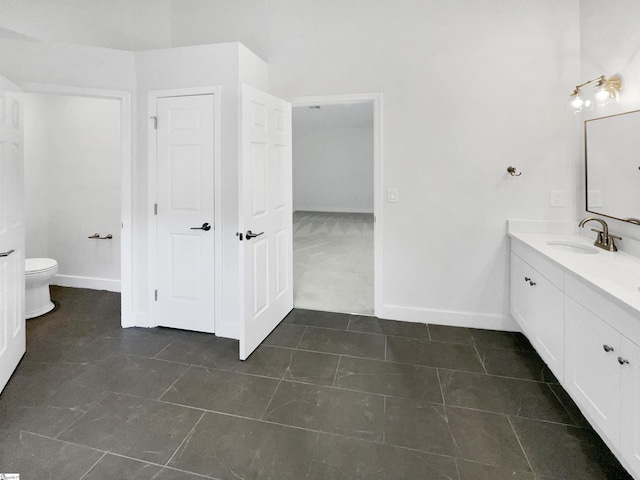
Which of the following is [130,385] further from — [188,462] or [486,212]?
[486,212]

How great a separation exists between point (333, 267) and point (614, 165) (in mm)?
3411

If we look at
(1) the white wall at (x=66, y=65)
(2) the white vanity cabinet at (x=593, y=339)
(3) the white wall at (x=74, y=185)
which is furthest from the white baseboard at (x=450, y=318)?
(3) the white wall at (x=74, y=185)

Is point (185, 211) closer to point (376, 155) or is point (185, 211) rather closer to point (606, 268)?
point (376, 155)

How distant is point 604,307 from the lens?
1541 millimetres

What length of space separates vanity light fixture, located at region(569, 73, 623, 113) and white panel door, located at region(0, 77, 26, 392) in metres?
3.83

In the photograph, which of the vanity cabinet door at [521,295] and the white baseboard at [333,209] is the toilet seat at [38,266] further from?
the white baseboard at [333,209]

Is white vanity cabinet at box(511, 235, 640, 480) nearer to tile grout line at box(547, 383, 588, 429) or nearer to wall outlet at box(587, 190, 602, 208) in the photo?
tile grout line at box(547, 383, 588, 429)

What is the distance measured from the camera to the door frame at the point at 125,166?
2876 mm

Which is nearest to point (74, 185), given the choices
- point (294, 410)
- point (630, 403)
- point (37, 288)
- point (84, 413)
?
point (37, 288)

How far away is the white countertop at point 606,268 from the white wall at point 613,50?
0.74ft

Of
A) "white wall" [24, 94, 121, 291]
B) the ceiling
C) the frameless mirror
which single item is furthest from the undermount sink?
the ceiling

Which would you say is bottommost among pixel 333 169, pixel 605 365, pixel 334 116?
pixel 605 365

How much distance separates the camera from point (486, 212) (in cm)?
303

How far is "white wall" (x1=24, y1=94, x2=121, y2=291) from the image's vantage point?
4020 mm
